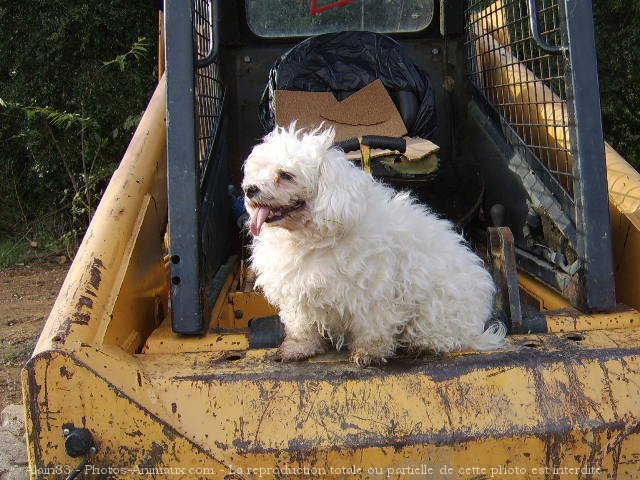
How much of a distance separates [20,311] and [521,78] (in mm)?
4054

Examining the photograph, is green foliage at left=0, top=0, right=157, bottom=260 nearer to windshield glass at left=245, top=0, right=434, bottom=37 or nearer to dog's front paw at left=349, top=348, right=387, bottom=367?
windshield glass at left=245, top=0, right=434, bottom=37

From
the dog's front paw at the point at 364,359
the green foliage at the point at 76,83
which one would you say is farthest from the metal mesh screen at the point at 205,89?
the green foliage at the point at 76,83

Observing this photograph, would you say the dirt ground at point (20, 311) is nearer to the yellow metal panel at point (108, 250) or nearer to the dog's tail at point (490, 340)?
the yellow metal panel at point (108, 250)

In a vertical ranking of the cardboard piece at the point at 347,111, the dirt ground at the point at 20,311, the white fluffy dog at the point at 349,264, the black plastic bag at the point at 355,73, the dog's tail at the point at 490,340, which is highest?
the black plastic bag at the point at 355,73

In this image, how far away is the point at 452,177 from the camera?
11.6 ft

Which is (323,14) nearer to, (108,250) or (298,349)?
(108,250)

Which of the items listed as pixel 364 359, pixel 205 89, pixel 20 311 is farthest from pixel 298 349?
A: pixel 20 311

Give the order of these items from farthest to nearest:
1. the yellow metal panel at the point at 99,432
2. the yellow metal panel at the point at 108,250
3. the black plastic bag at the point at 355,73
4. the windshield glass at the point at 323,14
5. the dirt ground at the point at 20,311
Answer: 1. the dirt ground at the point at 20,311
2. the windshield glass at the point at 323,14
3. the black plastic bag at the point at 355,73
4. the yellow metal panel at the point at 108,250
5. the yellow metal panel at the point at 99,432

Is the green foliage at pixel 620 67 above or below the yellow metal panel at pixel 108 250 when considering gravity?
above

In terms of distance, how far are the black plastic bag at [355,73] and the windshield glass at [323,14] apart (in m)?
0.25

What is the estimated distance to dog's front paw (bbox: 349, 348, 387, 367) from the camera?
2.06m

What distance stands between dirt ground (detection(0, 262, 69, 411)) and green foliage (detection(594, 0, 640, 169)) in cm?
519

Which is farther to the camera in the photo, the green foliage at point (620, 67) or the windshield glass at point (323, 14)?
the green foliage at point (620, 67)

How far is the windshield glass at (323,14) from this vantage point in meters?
3.69
